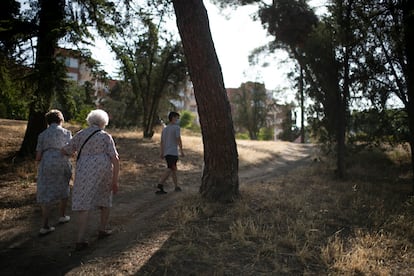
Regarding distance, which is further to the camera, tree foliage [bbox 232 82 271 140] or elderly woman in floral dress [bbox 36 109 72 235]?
tree foliage [bbox 232 82 271 140]

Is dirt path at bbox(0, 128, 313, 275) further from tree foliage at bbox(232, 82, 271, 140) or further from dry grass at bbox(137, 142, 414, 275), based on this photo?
tree foliage at bbox(232, 82, 271, 140)

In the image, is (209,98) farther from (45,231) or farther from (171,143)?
(45,231)

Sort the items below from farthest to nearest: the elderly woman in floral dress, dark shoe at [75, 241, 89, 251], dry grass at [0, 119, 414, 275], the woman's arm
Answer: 1. the elderly woman in floral dress
2. the woman's arm
3. dark shoe at [75, 241, 89, 251]
4. dry grass at [0, 119, 414, 275]

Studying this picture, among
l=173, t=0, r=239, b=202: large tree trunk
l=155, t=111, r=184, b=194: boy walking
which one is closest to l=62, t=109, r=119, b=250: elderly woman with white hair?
l=173, t=0, r=239, b=202: large tree trunk

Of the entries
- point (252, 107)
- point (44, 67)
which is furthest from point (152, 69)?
point (252, 107)

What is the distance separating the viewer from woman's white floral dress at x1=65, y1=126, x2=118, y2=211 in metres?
4.62

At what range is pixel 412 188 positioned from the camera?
10719 millimetres

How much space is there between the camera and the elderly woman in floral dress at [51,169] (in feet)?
17.6

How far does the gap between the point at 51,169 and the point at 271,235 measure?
369 cm

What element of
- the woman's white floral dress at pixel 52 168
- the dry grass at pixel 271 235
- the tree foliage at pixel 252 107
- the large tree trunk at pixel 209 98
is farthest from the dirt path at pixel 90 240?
the tree foliage at pixel 252 107

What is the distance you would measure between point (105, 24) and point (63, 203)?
7470 millimetres

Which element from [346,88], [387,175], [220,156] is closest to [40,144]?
[220,156]

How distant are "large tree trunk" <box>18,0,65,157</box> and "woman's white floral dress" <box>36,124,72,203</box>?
411 cm

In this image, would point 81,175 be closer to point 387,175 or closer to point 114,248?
point 114,248
